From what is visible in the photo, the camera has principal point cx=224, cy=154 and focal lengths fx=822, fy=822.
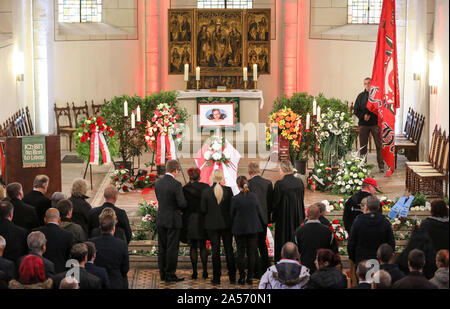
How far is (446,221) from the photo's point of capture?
7688 millimetres

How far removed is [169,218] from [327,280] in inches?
134

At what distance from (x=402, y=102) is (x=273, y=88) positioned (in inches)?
155

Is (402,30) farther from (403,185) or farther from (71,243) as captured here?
(71,243)

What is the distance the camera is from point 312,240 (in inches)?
334

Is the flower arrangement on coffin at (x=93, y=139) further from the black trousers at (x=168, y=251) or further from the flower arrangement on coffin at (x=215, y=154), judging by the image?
the black trousers at (x=168, y=251)

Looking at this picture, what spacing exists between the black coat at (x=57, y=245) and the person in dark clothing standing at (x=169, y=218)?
1.98m

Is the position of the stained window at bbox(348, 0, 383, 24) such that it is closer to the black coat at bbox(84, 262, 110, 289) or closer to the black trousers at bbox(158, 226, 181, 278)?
the black trousers at bbox(158, 226, 181, 278)

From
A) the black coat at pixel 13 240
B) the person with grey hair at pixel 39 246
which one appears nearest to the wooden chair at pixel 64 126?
the black coat at pixel 13 240

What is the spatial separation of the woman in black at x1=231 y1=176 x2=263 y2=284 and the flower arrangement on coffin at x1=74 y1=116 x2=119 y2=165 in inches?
192

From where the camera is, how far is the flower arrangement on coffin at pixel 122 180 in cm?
1412

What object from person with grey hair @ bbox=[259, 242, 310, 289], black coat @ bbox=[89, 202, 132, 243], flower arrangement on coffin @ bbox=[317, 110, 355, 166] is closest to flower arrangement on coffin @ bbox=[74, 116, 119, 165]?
flower arrangement on coffin @ bbox=[317, 110, 355, 166]

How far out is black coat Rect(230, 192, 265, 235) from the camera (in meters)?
9.63

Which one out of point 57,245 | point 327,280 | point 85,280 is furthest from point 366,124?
point 85,280
